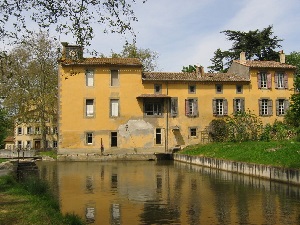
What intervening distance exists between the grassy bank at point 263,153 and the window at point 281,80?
13.0 meters

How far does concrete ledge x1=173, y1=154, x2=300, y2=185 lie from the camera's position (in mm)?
18500

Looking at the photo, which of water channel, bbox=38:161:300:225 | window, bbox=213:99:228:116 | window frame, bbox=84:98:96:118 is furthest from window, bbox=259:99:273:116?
water channel, bbox=38:161:300:225

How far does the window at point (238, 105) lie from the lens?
39219 millimetres

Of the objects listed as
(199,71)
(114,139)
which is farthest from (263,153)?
(199,71)

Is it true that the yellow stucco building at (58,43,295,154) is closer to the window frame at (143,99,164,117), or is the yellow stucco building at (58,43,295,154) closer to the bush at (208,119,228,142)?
the window frame at (143,99,164,117)

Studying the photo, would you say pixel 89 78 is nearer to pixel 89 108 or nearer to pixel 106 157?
pixel 89 108

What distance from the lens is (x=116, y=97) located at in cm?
3709

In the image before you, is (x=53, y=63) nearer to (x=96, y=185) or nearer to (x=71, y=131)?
(x=71, y=131)

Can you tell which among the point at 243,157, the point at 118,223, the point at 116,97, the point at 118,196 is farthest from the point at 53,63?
the point at 118,223

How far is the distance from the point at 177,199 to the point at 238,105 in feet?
84.2

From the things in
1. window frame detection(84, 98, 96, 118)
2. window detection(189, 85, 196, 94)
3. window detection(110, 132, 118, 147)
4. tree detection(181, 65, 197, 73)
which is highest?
tree detection(181, 65, 197, 73)

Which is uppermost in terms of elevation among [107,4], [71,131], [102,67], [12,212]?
[102,67]

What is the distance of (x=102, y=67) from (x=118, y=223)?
87.3 feet

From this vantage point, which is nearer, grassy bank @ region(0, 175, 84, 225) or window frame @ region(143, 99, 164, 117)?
grassy bank @ region(0, 175, 84, 225)
